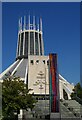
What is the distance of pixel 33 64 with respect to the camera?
4075 cm

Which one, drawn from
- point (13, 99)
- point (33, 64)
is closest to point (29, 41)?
point (33, 64)

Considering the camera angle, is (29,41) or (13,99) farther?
(29,41)

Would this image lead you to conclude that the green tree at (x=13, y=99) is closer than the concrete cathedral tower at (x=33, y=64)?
Yes

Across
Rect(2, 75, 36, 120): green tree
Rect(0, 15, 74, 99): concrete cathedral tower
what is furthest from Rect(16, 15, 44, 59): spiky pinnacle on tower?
Rect(2, 75, 36, 120): green tree

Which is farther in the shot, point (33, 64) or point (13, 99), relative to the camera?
point (33, 64)

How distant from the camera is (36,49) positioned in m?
50.8

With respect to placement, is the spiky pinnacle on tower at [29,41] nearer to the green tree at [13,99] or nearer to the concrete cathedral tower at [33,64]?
the concrete cathedral tower at [33,64]

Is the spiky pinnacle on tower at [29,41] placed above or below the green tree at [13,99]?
above

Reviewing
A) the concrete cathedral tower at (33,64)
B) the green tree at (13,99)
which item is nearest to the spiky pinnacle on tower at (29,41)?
the concrete cathedral tower at (33,64)

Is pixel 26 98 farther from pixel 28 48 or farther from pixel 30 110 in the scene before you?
pixel 28 48

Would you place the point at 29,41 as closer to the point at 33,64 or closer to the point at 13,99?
the point at 33,64

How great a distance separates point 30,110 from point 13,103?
2373 millimetres

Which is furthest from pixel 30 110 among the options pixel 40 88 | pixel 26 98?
pixel 40 88

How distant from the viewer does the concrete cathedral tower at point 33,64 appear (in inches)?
1548
